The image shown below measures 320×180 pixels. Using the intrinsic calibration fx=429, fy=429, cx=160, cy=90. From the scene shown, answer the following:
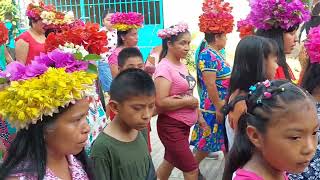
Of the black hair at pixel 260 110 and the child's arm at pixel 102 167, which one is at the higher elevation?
the black hair at pixel 260 110

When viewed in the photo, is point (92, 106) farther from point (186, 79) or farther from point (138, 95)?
point (186, 79)

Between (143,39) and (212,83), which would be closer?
(212,83)

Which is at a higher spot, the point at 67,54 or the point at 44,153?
the point at 67,54

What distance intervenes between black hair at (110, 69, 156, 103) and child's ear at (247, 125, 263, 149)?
35.1 inches

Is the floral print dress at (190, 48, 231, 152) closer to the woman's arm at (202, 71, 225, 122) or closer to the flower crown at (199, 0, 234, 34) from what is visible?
the woman's arm at (202, 71, 225, 122)

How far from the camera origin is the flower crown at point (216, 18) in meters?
4.84

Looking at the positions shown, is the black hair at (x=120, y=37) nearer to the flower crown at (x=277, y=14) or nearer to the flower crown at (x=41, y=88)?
the flower crown at (x=277, y=14)

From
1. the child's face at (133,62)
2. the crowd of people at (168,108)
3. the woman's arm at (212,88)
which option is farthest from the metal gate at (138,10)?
the woman's arm at (212,88)

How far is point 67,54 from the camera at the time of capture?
7.37ft

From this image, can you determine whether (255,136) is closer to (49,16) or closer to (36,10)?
(49,16)

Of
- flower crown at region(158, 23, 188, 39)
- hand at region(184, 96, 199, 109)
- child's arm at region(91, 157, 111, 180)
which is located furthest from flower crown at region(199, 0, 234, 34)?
child's arm at region(91, 157, 111, 180)

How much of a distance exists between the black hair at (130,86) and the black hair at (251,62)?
0.69m

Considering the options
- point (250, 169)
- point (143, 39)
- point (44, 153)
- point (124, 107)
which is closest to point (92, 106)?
point (124, 107)

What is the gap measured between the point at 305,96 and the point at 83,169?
3.84 feet
